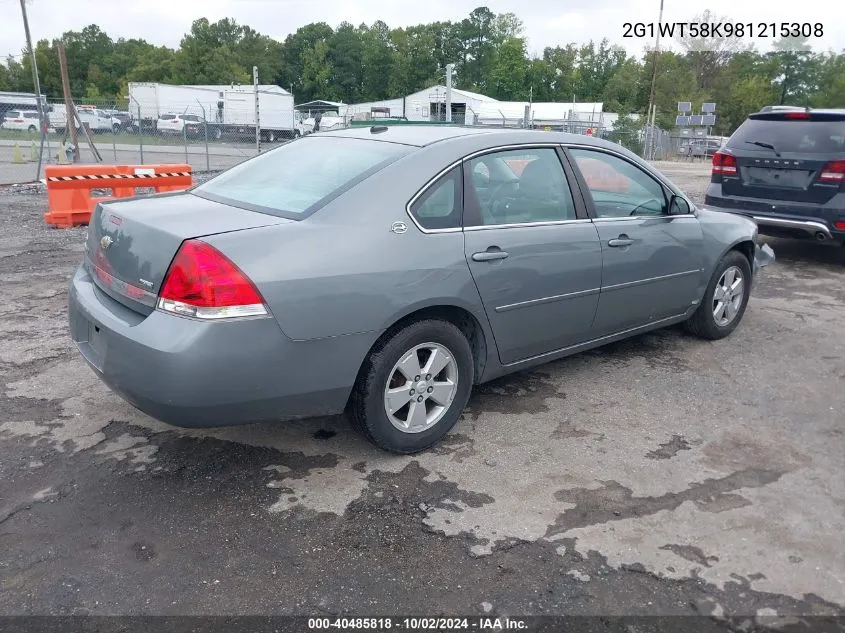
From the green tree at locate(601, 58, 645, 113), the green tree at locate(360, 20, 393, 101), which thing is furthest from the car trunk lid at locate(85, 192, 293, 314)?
the green tree at locate(360, 20, 393, 101)

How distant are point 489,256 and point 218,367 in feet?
4.81

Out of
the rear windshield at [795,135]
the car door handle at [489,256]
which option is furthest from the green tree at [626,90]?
the car door handle at [489,256]

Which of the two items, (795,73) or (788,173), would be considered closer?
(788,173)

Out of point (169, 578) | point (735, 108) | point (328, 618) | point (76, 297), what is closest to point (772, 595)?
point (328, 618)

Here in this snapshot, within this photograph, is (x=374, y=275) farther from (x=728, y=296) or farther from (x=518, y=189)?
(x=728, y=296)

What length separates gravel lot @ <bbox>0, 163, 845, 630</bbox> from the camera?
2.57 m

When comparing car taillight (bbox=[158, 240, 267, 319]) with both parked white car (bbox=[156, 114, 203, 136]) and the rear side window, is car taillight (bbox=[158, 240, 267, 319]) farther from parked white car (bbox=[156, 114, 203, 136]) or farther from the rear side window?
parked white car (bbox=[156, 114, 203, 136])

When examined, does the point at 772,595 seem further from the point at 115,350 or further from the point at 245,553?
the point at 115,350

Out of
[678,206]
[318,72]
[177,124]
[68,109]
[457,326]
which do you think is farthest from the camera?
[318,72]

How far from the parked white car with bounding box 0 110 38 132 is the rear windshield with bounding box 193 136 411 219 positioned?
37.0 metres

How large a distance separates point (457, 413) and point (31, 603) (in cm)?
202

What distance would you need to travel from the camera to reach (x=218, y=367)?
9.26ft

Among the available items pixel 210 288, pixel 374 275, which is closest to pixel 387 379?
pixel 374 275

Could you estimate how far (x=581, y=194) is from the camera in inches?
164
